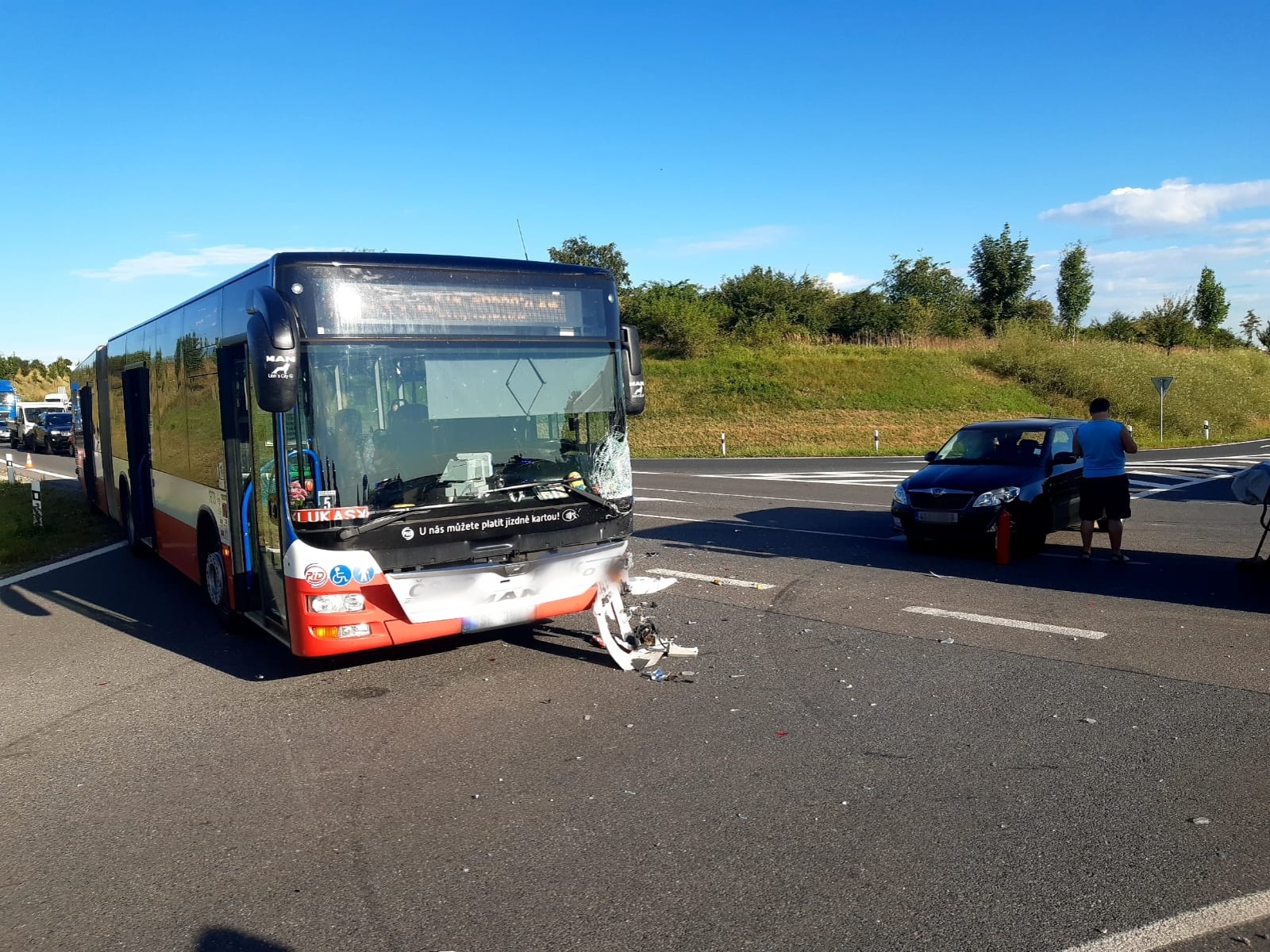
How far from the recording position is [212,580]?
9.16 meters

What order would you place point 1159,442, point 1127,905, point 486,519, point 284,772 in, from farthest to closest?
point 1159,442 → point 486,519 → point 284,772 → point 1127,905

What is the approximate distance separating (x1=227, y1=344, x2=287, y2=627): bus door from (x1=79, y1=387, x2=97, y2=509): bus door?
32.5 ft

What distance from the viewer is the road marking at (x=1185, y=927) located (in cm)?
352

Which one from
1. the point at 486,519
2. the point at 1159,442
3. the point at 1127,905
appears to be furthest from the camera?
the point at 1159,442

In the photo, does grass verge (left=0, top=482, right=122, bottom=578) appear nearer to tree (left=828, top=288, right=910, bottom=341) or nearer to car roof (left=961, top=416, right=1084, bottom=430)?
car roof (left=961, top=416, right=1084, bottom=430)

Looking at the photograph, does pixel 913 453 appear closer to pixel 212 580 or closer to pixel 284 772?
pixel 212 580

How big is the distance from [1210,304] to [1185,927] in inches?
2829

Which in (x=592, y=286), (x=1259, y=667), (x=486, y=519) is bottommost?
(x=1259, y=667)

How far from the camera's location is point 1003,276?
63.9 meters

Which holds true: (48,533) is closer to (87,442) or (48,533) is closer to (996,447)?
(87,442)

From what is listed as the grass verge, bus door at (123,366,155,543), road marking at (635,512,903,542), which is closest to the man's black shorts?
road marking at (635,512,903,542)

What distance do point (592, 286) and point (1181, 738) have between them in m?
5.01

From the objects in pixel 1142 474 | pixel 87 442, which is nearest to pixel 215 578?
pixel 87 442

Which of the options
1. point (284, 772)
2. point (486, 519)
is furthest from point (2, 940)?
point (486, 519)
